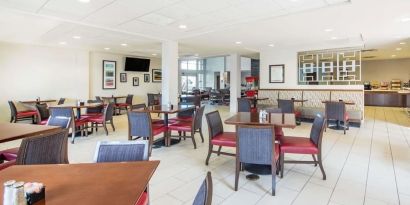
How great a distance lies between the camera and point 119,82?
10727 millimetres

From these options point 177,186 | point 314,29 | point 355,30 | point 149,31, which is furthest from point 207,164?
point 355,30

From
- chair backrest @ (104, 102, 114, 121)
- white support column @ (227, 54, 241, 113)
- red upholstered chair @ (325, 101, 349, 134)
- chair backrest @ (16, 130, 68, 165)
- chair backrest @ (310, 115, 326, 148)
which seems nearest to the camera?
chair backrest @ (16, 130, 68, 165)

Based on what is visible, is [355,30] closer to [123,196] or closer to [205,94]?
[123,196]

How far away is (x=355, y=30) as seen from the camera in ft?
19.6

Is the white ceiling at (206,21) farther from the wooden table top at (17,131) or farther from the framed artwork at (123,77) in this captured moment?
the framed artwork at (123,77)

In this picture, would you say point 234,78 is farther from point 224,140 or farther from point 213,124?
Result: point 224,140

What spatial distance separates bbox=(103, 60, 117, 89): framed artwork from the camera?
10153 mm

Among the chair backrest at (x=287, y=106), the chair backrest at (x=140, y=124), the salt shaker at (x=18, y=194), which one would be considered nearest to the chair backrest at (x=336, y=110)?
the chair backrest at (x=287, y=106)

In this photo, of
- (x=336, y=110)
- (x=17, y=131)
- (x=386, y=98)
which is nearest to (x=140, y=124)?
(x=17, y=131)

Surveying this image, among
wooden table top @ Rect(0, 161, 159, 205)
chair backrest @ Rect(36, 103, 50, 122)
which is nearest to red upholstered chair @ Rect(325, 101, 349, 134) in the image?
wooden table top @ Rect(0, 161, 159, 205)

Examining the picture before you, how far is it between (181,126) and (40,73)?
6499 millimetres

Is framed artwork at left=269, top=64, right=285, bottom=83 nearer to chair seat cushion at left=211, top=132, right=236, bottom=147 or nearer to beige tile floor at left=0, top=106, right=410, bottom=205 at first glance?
beige tile floor at left=0, top=106, right=410, bottom=205

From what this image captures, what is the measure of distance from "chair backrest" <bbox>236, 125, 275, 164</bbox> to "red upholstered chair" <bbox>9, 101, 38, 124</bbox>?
21.8ft

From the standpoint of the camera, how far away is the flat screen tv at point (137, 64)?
10.8 meters
